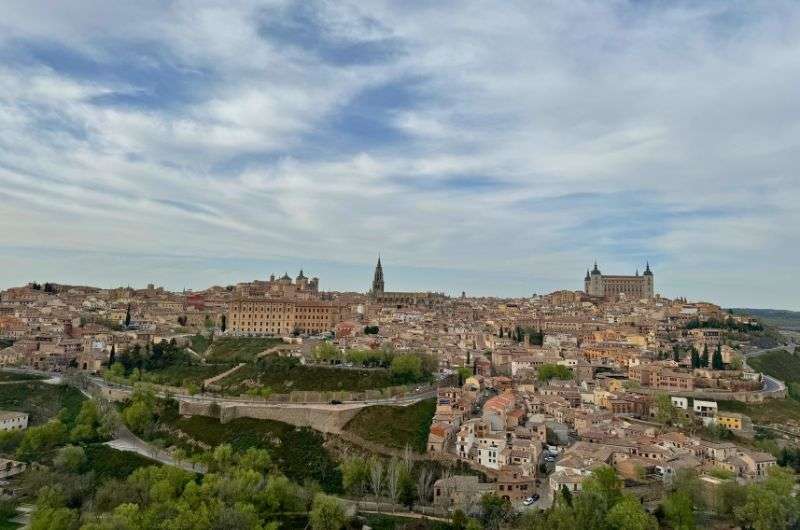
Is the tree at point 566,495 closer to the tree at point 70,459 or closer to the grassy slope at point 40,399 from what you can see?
the tree at point 70,459

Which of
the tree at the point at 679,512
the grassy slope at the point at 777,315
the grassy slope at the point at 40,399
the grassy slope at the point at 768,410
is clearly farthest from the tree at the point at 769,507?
the grassy slope at the point at 777,315

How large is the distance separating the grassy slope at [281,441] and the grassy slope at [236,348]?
15297mm

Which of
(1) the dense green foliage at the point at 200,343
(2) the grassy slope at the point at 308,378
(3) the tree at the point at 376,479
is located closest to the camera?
(3) the tree at the point at 376,479

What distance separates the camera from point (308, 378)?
163 ft

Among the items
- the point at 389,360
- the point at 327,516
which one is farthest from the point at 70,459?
the point at 389,360

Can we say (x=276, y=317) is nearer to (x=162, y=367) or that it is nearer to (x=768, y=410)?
(x=162, y=367)

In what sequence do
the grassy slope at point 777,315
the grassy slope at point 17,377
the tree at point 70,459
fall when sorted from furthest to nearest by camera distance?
1. the grassy slope at point 777,315
2. the grassy slope at point 17,377
3. the tree at point 70,459

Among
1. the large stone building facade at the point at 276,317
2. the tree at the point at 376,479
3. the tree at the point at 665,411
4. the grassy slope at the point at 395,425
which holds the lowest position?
the tree at the point at 376,479

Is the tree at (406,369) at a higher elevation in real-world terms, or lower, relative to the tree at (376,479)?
higher

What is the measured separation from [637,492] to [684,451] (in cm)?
682

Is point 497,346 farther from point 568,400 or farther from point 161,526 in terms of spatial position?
point 161,526

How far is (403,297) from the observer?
11169cm

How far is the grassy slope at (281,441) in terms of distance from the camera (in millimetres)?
35322

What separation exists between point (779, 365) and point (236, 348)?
5442 cm
